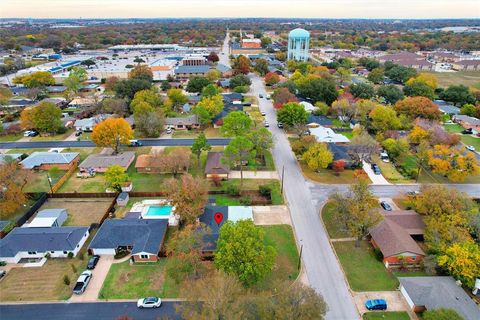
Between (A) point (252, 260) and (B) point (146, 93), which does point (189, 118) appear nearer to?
(B) point (146, 93)

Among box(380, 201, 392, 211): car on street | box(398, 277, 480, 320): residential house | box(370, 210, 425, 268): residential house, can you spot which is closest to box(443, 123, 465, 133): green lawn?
box(380, 201, 392, 211): car on street

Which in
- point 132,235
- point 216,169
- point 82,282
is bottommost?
point 82,282

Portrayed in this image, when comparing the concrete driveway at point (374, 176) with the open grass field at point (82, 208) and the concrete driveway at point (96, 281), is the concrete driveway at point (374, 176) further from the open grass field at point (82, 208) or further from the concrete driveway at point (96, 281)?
the open grass field at point (82, 208)

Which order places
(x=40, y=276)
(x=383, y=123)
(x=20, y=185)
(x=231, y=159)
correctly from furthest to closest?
(x=383, y=123), (x=231, y=159), (x=20, y=185), (x=40, y=276)

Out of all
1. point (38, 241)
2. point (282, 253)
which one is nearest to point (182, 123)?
point (38, 241)

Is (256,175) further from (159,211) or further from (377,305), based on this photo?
(377,305)

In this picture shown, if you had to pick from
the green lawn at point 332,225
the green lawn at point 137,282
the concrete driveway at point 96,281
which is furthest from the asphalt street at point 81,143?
the green lawn at point 137,282

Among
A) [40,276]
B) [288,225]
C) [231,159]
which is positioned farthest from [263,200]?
[40,276]
